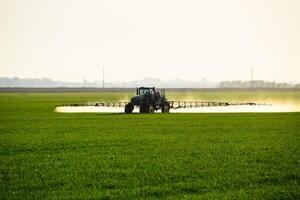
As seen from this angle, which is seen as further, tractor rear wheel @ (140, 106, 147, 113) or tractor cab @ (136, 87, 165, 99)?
tractor rear wheel @ (140, 106, 147, 113)

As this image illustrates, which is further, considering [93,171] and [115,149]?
[115,149]

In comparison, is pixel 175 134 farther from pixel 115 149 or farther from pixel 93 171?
pixel 93 171

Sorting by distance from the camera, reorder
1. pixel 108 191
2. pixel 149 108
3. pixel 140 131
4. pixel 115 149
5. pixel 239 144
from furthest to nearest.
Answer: pixel 149 108 < pixel 140 131 < pixel 239 144 < pixel 115 149 < pixel 108 191

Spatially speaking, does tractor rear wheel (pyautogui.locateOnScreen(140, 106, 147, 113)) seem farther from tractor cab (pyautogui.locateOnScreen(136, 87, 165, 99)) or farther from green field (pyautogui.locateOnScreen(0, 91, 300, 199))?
green field (pyautogui.locateOnScreen(0, 91, 300, 199))

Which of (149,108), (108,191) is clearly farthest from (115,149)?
(149,108)

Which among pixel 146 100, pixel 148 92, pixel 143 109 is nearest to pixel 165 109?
pixel 143 109

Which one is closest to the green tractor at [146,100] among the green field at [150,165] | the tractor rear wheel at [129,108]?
the tractor rear wheel at [129,108]

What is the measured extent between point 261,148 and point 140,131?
10954mm

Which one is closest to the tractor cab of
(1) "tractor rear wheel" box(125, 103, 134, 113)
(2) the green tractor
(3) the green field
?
(2) the green tractor

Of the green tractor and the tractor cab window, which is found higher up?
the tractor cab window

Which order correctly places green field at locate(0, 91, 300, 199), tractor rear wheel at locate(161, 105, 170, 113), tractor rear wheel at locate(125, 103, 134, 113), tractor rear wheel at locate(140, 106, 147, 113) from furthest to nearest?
tractor rear wheel at locate(161, 105, 170, 113) < tractor rear wheel at locate(140, 106, 147, 113) < tractor rear wheel at locate(125, 103, 134, 113) < green field at locate(0, 91, 300, 199)

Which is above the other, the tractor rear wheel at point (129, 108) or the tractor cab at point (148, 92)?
the tractor cab at point (148, 92)

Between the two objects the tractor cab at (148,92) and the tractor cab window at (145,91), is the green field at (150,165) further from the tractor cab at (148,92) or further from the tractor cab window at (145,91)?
the tractor cab window at (145,91)

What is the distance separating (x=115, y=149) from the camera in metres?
23.9
